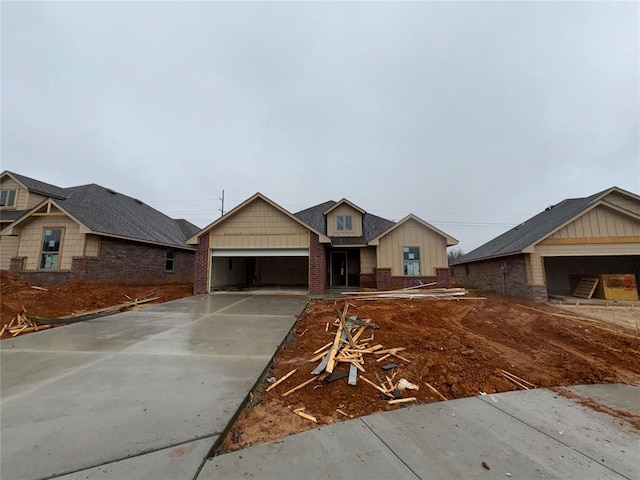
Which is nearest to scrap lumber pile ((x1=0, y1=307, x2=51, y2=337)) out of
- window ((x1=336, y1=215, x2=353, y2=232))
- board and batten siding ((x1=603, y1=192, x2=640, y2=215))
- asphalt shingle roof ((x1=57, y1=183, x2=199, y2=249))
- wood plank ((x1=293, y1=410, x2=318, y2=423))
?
→ asphalt shingle roof ((x1=57, y1=183, x2=199, y2=249))

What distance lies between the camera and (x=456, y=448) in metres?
2.46

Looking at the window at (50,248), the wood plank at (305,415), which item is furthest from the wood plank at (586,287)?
the window at (50,248)

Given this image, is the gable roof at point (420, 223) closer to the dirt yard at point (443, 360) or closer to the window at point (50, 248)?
the dirt yard at point (443, 360)

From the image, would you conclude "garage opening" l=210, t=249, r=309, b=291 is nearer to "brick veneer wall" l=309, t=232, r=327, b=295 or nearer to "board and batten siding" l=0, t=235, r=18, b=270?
"brick veneer wall" l=309, t=232, r=327, b=295

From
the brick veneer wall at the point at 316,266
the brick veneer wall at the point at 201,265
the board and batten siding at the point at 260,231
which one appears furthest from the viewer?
the board and batten siding at the point at 260,231

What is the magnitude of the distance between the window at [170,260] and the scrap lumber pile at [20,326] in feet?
34.4

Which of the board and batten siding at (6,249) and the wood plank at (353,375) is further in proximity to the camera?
the board and batten siding at (6,249)

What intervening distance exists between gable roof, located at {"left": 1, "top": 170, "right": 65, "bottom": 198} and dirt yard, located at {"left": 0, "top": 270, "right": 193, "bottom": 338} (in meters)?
5.75

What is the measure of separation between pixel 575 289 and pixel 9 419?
805 inches

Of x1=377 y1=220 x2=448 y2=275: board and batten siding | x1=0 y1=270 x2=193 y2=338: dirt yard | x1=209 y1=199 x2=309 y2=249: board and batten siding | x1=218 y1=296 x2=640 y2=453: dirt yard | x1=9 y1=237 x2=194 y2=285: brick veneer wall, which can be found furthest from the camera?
x1=377 y1=220 x2=448 y2=275: board and batten siding

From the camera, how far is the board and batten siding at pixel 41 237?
1258 centimetres

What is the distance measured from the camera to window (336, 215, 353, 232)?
54.5 feet

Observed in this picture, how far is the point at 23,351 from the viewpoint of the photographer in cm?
507

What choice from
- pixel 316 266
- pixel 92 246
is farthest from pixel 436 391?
pixel 92 246
